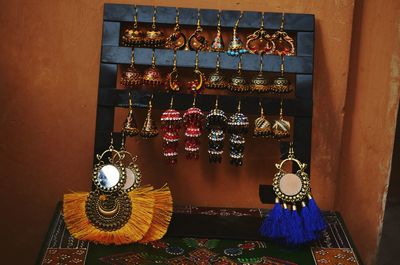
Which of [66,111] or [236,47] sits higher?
[236,47]

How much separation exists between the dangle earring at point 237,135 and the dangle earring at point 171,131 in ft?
0.63

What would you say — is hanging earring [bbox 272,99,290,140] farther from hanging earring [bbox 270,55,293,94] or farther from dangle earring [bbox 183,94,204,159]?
dangle earring [bbox 183,94,204,159]

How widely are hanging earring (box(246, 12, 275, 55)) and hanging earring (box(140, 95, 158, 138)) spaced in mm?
417

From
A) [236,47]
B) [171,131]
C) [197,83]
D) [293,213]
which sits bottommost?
[293,213]

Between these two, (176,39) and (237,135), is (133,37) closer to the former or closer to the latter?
(176,39)

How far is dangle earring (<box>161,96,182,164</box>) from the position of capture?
240 cm

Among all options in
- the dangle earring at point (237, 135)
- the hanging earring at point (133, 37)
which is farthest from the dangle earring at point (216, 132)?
the hanging earring at point (133, 37)

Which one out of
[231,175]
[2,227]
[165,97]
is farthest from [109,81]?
[2,227]

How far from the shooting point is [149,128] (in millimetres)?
2447

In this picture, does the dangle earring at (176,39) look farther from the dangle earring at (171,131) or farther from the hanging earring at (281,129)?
the hanging earring at (281,129)

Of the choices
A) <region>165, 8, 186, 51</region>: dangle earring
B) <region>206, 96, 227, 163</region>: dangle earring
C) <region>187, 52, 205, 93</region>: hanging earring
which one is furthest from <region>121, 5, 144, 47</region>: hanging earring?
<region>206, 96, 227, 163</region>: dangle earring

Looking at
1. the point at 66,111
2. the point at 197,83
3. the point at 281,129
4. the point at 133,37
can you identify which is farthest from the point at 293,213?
the point at 66,111

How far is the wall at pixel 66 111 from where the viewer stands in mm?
2568

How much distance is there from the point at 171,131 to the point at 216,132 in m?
0.16
